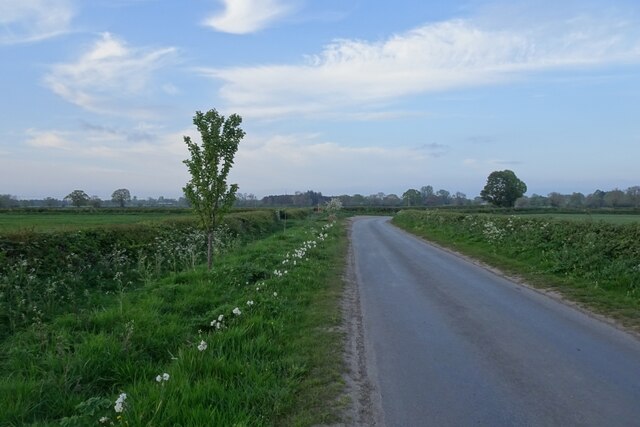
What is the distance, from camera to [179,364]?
5156 mm

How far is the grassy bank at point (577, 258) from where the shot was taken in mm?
9664

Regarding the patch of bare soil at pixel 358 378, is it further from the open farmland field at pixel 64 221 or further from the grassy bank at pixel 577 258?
the open farmland field at pixel 64 221

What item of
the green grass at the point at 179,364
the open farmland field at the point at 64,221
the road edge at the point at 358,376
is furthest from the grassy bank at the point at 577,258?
the open farmland field at the point at 64,221

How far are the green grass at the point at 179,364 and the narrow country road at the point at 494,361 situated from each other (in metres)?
0.70

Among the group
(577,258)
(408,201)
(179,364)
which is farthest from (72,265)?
(408,201)

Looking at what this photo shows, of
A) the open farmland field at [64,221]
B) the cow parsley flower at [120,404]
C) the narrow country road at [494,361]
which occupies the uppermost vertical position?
the open farmland field at [64,221]

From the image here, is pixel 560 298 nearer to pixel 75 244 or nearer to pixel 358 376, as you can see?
pixel 358 376

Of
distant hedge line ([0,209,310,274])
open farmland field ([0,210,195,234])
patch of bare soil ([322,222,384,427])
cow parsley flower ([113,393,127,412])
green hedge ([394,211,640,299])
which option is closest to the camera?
cow parsley flower ([113,393,127,412])

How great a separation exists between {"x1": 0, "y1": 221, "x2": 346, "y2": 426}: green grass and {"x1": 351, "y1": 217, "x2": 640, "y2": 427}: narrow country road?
702mm

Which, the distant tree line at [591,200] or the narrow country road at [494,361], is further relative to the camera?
the distant tree line at [591,200]

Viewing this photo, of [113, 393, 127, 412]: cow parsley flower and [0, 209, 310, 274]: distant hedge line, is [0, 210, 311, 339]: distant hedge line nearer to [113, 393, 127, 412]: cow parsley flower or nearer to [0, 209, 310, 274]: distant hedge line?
[0, 209, 310, 274]: distant hedge line

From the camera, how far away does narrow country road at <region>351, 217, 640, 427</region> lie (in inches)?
178

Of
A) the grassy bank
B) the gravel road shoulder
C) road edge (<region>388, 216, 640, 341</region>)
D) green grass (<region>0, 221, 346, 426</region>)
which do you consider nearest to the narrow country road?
the gravel road shoulder

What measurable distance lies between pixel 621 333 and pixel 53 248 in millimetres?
10813
